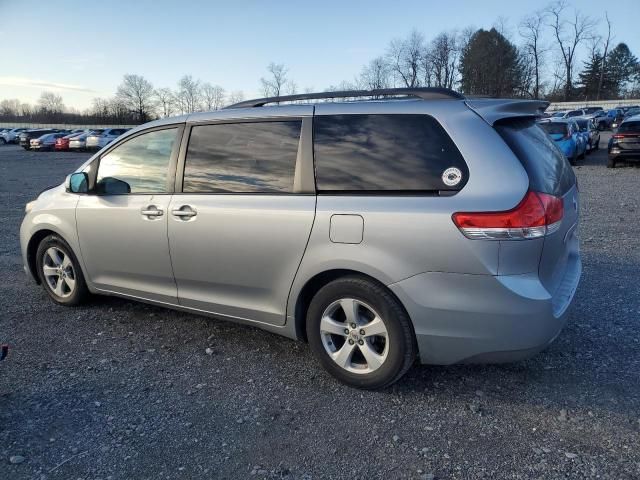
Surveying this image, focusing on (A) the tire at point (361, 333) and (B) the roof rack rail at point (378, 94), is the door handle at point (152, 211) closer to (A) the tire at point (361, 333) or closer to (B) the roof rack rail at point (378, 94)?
(B) the roof rack rail at point (378, 94)

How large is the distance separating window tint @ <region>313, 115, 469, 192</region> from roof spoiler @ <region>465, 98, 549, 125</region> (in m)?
0.27

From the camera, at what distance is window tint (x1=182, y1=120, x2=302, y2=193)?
3438 millimetres

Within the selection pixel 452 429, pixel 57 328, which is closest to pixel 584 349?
pixel 452 429

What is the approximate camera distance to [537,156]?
309 centimetres

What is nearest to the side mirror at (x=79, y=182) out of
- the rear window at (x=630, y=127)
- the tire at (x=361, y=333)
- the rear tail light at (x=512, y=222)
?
the tire at (x=361, y=333)

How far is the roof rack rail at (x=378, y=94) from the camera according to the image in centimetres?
321

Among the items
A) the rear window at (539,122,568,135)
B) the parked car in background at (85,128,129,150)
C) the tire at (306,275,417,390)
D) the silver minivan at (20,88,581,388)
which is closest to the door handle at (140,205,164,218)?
the silver minivan at (20,88,581,388)

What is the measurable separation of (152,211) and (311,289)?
1.45 m

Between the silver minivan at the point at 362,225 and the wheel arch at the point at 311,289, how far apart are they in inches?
0.6

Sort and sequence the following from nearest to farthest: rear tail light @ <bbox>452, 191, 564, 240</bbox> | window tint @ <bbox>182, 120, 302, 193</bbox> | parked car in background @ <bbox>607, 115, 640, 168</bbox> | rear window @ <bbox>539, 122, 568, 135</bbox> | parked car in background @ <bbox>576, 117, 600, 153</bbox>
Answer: rear tail light @ <bbox>452, 191, 564, 240</bbox>, window tint @ <bbox>182, 120, 302, 193</bbox>, parked car in background @ <bbox>607, 115, 640, 168</bbox>, rear window @ <bbox>539, 122, 568, 135</bbox>, parked car in background @ <bbox>576, 117, 600, 153</bbox>

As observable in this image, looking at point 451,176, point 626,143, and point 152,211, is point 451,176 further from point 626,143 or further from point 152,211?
point 626,143

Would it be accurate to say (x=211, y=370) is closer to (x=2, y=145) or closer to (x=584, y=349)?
(x=584, y=349)

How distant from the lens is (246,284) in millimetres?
3580

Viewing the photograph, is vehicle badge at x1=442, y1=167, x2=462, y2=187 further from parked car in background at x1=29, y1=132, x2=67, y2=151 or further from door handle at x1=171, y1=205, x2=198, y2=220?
parked car in background at x1=29, y1=132, x2=67, y2=151
